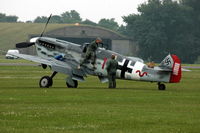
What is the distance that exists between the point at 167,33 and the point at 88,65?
8808 cm

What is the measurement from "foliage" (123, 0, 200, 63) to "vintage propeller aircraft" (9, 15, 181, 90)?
83.2 meters

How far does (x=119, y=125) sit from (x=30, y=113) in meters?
3.22

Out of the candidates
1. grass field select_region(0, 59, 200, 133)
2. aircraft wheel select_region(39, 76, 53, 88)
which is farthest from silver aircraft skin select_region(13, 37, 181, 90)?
grass field select_region(0, 59, 200, 133)

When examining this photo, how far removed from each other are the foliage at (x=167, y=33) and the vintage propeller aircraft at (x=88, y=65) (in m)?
83.2

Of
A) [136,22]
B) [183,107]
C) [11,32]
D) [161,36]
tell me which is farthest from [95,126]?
[11,32]

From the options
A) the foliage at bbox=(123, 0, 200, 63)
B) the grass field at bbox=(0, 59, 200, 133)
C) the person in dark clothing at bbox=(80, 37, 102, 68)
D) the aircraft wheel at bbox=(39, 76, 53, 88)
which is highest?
the foliage at bbox=(123, 0, 200, 63)

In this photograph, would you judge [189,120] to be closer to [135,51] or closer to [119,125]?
[119,125]

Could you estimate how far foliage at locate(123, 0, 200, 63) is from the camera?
380ft

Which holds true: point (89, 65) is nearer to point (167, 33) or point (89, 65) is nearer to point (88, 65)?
point (88, 65)

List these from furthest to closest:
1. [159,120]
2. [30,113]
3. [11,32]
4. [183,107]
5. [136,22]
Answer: [11,32], [136,22], [183,107], [30,113], [159,120]

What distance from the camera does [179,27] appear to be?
385ft

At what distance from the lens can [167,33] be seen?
118625mm

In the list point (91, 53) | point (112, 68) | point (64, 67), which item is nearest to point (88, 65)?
point (91, 53)

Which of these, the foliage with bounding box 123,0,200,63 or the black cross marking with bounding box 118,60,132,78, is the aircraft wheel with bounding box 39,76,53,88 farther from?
the foliage with bounding box 123,0,200,63
